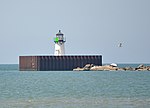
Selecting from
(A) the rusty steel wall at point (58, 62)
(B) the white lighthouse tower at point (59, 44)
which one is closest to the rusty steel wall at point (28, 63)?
(A) the rusty steel wall at point (58, 62)

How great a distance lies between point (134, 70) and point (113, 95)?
224 ft

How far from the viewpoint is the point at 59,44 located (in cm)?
10769

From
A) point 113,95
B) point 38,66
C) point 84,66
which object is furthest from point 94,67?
point 113,95

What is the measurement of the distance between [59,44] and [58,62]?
3.36 meters

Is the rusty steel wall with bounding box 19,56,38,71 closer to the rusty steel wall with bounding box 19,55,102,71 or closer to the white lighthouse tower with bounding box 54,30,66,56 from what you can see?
the rusty steel wall with bounding box 19,55,102,71

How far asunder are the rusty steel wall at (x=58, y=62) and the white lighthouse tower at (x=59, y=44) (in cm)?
Result: 136

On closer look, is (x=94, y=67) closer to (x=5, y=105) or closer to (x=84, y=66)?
(x=84, y=66)

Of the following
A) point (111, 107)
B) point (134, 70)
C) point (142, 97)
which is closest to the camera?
point (111, 107)

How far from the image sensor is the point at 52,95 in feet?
165

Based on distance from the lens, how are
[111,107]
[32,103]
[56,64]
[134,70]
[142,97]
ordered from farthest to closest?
[134,70] → [56,64] → [142,97] → [32,103] → [111,107]

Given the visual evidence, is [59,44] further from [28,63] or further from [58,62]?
[28,63]

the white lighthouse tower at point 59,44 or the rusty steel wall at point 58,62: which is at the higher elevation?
the white lighthouse tower at point 59,44

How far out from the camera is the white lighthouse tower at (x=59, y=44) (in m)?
108

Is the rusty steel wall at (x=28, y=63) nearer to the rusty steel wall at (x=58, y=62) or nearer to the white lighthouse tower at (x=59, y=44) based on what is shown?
the rusty steel wall at (x=58, y=62)
